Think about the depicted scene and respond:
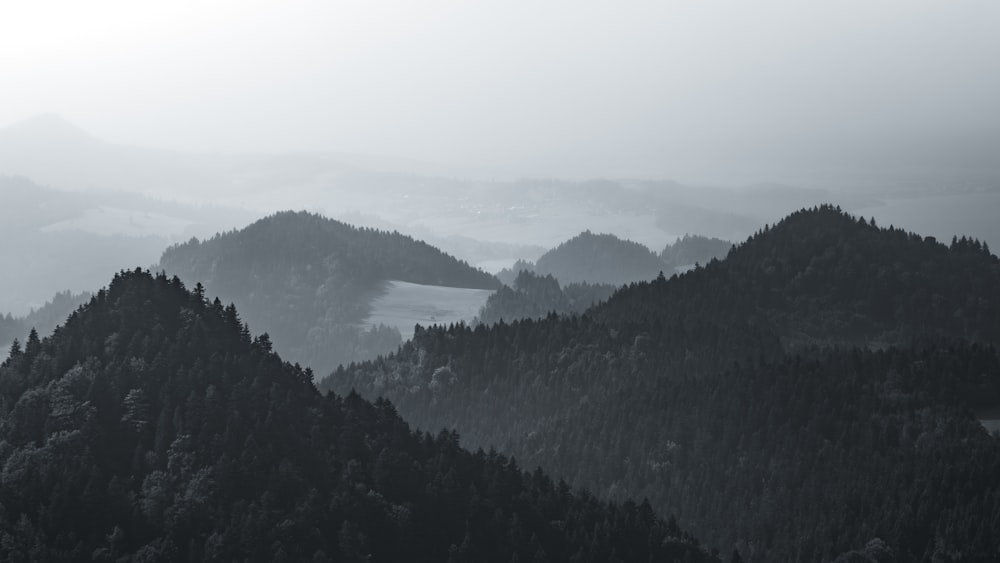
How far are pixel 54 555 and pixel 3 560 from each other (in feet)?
22.4

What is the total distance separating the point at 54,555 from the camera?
199 metres

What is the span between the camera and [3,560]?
199 meters
